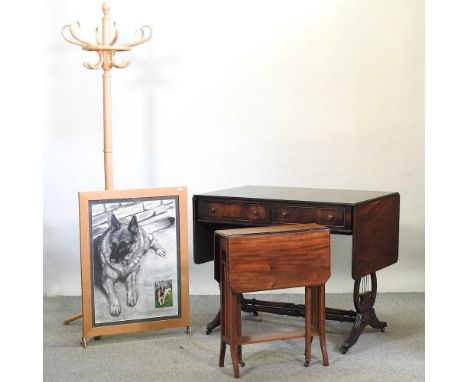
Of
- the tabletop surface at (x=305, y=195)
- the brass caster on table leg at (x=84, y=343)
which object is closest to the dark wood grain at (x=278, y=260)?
the tabletop surface at (x=305, y=195)

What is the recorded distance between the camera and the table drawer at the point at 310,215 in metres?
3.78

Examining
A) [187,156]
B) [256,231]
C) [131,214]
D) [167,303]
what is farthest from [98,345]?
[187,156]

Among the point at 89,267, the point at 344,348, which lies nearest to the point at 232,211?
the point at 89,267

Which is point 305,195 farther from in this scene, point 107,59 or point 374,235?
point 107,59

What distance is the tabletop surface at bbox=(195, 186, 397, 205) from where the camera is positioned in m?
3.88

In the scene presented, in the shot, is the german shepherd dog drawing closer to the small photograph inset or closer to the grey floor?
the small photograph inset

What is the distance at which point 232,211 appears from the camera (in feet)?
13.5

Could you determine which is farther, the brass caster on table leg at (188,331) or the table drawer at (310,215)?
the brass caster on table leg at (188,331)

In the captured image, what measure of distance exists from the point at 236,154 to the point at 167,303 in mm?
1407

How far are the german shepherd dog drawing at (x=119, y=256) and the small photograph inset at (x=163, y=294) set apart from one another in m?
0.11

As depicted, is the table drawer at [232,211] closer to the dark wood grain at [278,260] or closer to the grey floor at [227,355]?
the dark wood grain at [278,260]

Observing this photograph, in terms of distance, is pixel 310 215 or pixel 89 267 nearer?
pixel 310 215

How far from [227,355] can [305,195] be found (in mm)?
941
